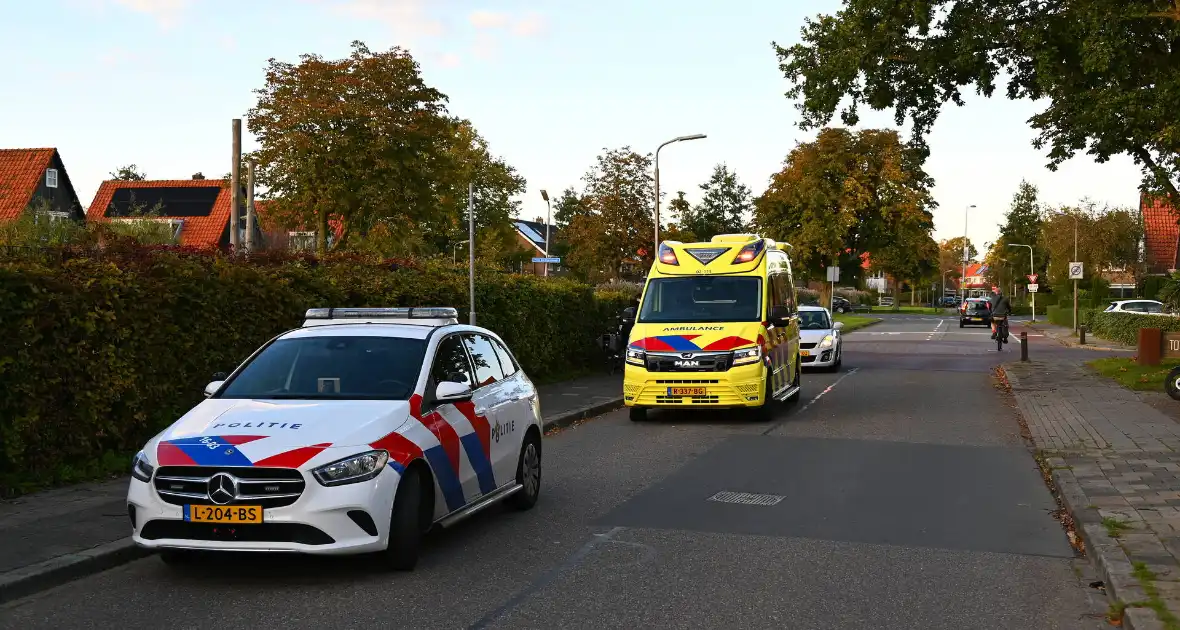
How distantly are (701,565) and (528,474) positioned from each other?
2315 mm

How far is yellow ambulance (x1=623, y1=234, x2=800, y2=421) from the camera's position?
1533 cm

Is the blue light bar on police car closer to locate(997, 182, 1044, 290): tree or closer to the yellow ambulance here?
the yellow ambulance

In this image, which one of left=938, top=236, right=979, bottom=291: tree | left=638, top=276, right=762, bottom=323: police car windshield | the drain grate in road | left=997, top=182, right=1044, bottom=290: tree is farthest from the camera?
left=938, top=236, right=979, bottom=291: tree

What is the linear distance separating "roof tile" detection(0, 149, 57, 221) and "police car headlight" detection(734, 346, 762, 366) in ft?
138

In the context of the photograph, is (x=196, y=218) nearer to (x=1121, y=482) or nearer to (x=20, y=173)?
(x=20, y=173)

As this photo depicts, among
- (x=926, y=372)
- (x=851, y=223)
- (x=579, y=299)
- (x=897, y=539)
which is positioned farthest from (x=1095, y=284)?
(x=897, y=539)

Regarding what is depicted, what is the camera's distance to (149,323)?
34.0 ft

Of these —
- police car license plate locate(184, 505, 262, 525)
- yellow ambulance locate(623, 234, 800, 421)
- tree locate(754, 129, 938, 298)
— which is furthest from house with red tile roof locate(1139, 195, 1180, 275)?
police car license plate locate(184, 505, 262, 525)

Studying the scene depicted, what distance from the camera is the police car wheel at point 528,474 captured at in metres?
Result: 8.97

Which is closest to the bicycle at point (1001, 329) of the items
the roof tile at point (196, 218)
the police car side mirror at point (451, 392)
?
the police car side mirror at point (451, 392)

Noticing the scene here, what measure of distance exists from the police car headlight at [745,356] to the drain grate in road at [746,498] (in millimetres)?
5417

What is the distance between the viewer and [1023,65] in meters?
21.0

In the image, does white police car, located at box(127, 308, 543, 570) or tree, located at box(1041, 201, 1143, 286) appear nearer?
white police car, located at box(127, 308, 543, 570)

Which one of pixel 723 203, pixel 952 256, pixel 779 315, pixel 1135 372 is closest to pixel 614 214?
pixel 1135 372
